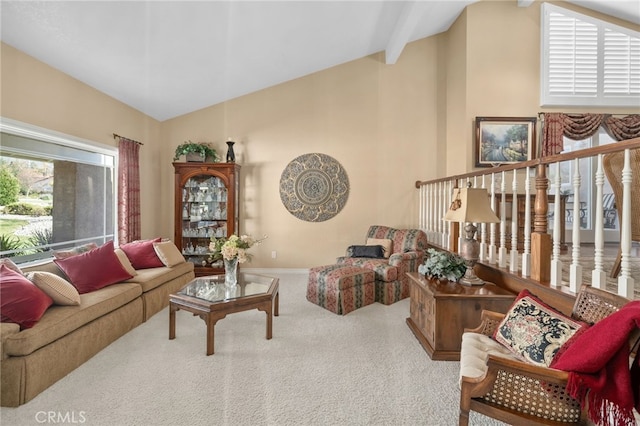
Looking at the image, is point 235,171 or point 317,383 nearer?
point 317,383

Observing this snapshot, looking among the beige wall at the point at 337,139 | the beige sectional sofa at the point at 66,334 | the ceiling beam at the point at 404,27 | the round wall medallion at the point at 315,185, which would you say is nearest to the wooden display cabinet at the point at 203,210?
the beige wall at the point at 337,139

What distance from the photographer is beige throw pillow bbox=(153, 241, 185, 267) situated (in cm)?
384

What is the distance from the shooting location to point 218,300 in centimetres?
260

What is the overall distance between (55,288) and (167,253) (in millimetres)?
1564

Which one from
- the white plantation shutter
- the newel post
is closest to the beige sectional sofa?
the newel post

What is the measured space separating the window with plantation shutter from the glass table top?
4945mm

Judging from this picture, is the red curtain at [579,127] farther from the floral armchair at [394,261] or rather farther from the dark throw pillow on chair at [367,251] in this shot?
the dark throw pillow on chair at [367,251]

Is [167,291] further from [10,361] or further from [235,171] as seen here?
[235,171]

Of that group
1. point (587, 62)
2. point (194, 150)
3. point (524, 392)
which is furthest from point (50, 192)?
point (587, 62)

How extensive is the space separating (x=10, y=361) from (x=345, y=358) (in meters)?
2.18

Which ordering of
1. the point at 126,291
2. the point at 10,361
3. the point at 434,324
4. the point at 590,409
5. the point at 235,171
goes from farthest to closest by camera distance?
the point at 235,171
the point at 126,291
the point at 434,324
the point at 10,361
the point at 590,409

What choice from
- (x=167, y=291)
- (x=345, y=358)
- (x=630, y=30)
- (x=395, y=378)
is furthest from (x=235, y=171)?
(x=630, y=30)

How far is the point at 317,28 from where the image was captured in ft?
13.2

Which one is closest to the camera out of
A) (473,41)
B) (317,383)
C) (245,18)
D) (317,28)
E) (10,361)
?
(10,361)
